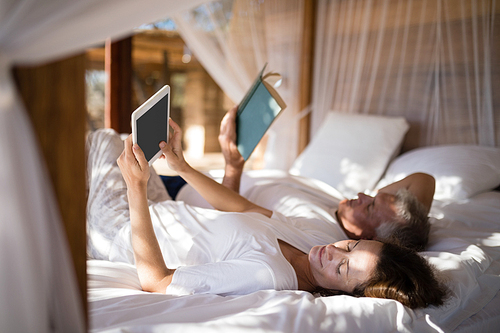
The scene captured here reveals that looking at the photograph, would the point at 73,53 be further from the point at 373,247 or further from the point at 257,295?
the point at 373,247

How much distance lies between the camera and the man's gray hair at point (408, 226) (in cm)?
156

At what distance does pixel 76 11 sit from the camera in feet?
2.21

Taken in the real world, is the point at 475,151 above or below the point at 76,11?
below

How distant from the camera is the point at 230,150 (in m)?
1.85

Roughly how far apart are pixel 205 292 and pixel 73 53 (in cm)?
76

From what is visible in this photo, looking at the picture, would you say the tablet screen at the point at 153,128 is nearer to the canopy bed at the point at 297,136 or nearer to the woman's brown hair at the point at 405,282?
the canopy bed at the point at 297,136

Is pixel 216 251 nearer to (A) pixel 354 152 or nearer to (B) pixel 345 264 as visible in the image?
(B) pixel 345 264

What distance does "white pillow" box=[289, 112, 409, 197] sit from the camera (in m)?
2.46

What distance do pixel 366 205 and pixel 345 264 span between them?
0.52 metres

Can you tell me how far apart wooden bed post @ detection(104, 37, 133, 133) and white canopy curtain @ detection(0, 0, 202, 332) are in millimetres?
3114

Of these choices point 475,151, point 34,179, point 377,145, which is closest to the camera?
point 34,179

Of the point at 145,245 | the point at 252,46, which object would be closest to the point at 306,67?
→ the point at 252,46

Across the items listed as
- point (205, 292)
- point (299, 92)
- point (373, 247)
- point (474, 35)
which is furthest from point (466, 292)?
point (299, 92)

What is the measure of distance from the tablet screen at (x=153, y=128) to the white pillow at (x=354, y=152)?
1515mm
